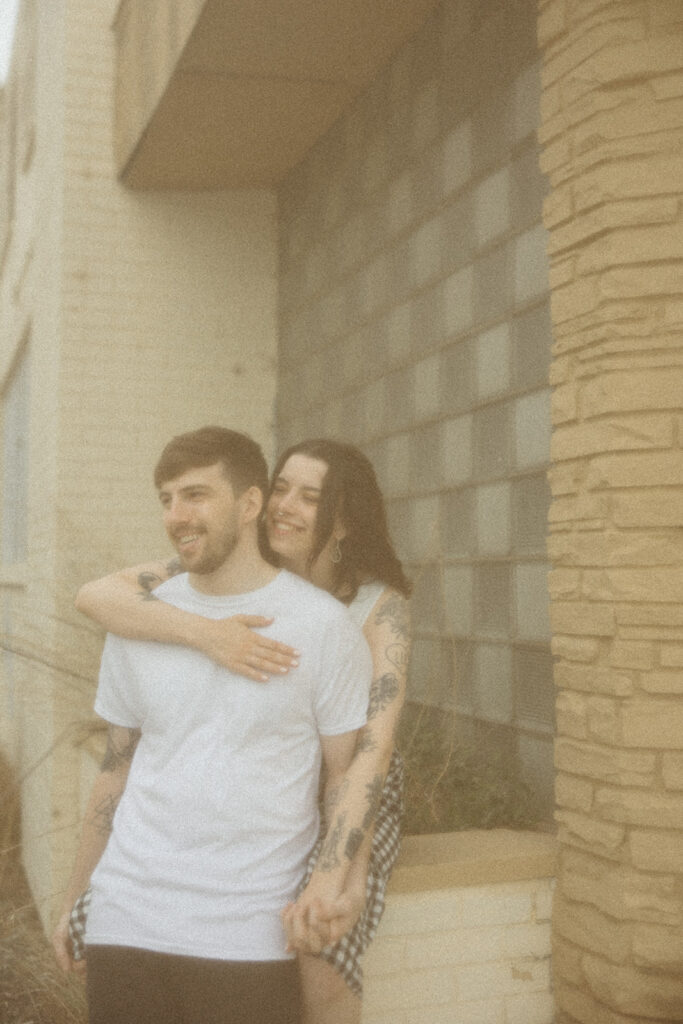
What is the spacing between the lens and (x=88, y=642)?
18.6 ft

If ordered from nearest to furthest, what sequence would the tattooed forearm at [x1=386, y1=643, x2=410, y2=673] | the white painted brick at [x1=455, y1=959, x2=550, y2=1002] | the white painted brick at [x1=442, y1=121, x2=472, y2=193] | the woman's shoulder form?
the tattooed forearm at [x1=386, y1=643, x2=410, y2=673]
the woman's shoulder
the white painted brick at [x1=455, y1=959, x2=550, y2=1002]
the white painted brick at [x1=442, y1=121, x2=472, y2=193]

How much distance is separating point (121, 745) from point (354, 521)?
0.81 meters

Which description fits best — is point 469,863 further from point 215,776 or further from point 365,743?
point 215,776

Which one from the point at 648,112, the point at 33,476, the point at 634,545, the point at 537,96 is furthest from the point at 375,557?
the point at 33,476

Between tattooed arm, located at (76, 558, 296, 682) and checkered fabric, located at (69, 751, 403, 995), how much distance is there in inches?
17.5

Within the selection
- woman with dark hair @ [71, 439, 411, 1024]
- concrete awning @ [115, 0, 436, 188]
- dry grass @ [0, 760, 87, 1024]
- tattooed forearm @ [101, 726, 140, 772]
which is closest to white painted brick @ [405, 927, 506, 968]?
woman with dark hair @ [71, 439, 411, 1024]

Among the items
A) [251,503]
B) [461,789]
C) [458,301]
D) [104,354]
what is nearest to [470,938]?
[461,789]

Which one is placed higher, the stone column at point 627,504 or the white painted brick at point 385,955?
the stone column at point 627,504

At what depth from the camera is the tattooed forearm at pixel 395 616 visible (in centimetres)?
267

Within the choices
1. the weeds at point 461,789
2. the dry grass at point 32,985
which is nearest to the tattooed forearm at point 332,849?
the weeds at point 461,789

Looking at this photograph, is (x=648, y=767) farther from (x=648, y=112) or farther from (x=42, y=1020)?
(x=42, y=1020)

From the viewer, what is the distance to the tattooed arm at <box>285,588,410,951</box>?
2.12m

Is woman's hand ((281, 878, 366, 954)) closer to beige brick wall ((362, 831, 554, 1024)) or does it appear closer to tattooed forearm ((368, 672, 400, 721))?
tattooed forearm ((368, 672, 400, 721))

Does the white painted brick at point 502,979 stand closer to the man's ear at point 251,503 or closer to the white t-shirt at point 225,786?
the white t-shirt at point 225,786
